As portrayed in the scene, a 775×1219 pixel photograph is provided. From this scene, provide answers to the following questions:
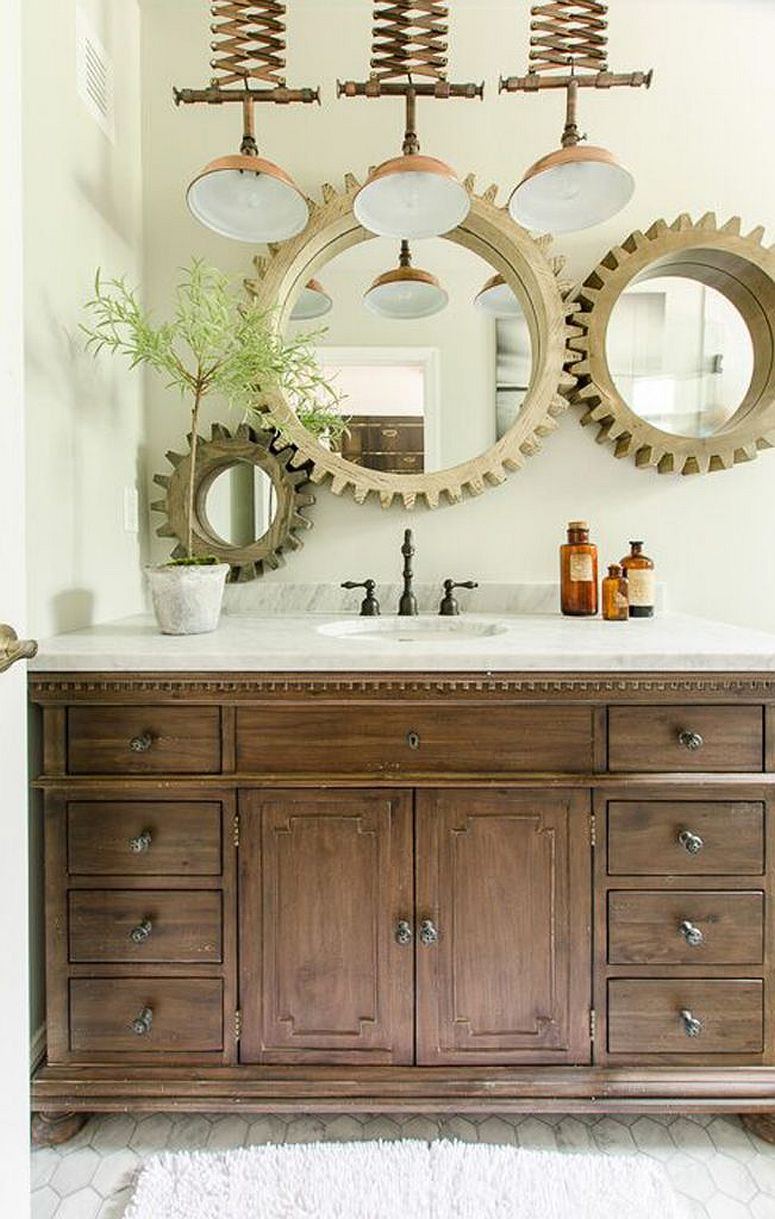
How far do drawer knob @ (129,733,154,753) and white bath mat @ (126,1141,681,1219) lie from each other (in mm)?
754

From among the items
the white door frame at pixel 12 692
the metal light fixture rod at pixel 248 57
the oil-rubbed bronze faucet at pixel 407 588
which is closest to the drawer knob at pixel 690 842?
A: the oil-rubbed bronze faucet at pixel 407 588

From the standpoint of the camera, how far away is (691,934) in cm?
123

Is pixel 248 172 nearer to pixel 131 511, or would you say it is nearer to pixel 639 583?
pixel 131 511

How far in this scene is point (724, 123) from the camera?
1863 mm

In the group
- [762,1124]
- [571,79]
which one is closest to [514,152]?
[571,79]

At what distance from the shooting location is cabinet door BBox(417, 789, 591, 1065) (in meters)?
1.25

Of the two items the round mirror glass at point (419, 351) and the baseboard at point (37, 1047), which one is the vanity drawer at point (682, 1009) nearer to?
the baseboard at point (37, 1047)

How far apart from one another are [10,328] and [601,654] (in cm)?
106

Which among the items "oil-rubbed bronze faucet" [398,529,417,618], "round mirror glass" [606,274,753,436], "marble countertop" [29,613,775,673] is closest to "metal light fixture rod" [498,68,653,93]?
"round mirror glass" [606,274,753,436]

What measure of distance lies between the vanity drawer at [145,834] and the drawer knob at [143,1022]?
0.26m

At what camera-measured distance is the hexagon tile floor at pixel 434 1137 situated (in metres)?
1.18

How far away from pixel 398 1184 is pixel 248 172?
6.90 feet

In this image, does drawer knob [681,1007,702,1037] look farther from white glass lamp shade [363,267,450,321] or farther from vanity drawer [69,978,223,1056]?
white glass lamp shade [363,267,450,321]

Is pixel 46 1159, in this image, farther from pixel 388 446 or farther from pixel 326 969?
pixel 388 446
